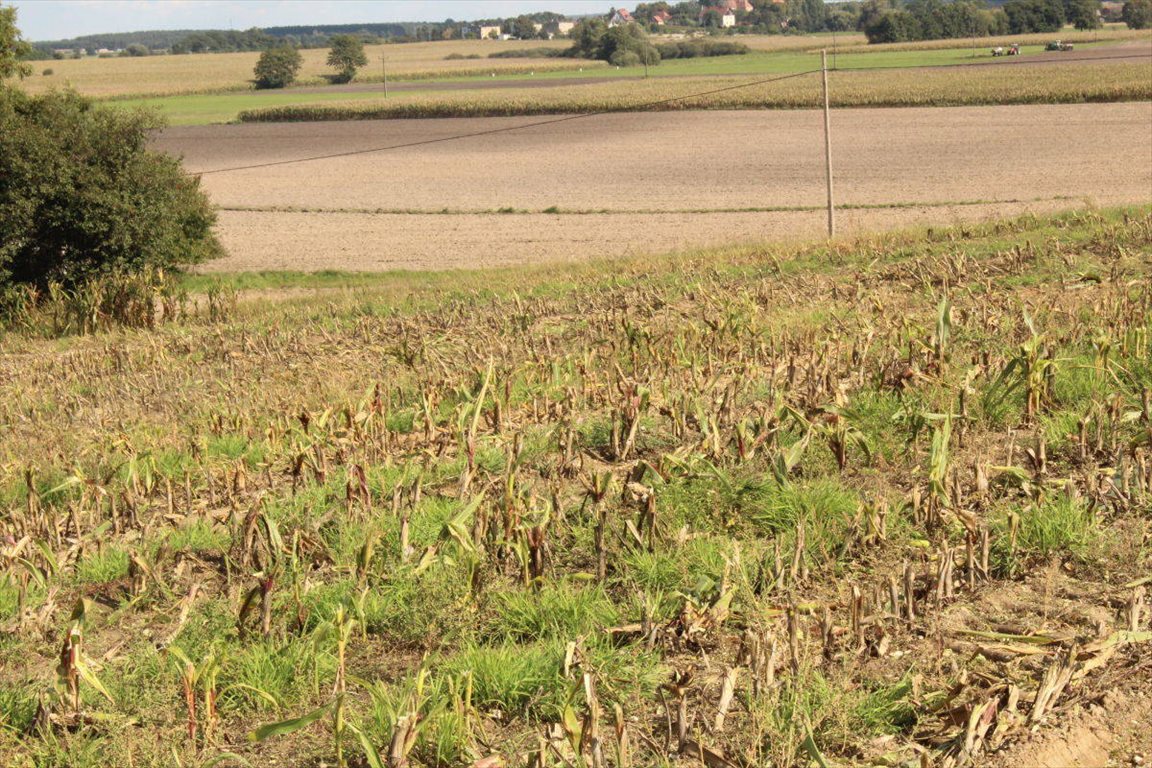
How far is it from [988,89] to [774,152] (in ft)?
70.1

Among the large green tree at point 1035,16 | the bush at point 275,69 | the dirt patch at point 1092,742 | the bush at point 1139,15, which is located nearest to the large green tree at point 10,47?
the dirt patch at point 1092,742

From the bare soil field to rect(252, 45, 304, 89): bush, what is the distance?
5032 centimetres

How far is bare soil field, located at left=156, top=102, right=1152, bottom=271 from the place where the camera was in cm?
2964

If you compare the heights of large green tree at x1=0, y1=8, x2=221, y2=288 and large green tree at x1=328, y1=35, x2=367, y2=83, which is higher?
large green tree at x1=328, y1=35, x2=367, y2=83

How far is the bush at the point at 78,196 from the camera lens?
21.8 meters

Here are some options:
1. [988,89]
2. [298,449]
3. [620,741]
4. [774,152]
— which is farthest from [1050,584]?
[988,89]

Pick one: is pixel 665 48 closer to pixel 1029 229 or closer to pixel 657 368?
pixel 1029 229

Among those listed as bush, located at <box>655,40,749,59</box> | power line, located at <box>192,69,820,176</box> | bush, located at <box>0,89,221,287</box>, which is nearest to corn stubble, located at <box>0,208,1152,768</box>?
bush, located at <box>0,89,221,287</box>

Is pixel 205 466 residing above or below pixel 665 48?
below

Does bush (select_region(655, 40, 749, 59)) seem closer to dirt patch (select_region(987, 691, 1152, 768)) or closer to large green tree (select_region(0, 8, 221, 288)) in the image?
large green tree (select_region(0, 8, 221, 288))

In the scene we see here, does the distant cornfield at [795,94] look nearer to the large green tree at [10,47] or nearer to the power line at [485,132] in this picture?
the power line at [485,132]

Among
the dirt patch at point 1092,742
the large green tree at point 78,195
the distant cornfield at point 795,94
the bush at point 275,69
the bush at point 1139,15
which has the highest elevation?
the bush at point 1139,15

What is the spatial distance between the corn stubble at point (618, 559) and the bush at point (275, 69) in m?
107

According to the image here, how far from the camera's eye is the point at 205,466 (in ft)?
27.3
